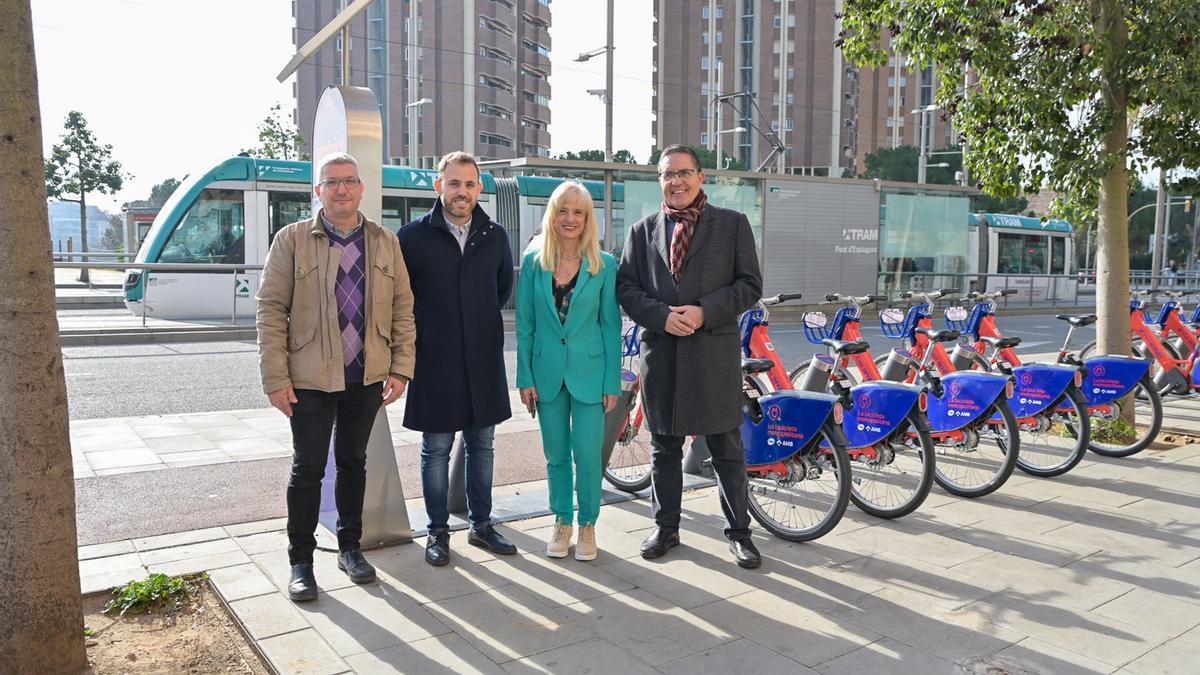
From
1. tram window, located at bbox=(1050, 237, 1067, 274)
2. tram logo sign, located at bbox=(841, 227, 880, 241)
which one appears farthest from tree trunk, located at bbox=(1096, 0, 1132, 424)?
tram window, located at bbox=(1050, 237, 1067, 274)

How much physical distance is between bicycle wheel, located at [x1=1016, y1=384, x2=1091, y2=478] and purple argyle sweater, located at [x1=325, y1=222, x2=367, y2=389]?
4212 mm

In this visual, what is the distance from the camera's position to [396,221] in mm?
18875

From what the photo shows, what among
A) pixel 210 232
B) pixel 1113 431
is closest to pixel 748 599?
pixel 1113 431

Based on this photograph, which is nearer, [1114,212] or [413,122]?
[1114,212]

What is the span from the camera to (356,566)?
4.17 meters

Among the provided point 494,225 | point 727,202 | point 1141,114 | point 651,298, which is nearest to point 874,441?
point 651,298

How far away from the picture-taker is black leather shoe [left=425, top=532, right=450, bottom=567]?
438 centimetres

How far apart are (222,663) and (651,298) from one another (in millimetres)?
2291

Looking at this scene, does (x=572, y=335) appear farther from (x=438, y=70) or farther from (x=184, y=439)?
(x=438, y=70)

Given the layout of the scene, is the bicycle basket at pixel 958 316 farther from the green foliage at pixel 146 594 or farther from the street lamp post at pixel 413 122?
the street lamp post at pixel 413 122

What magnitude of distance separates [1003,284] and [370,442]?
2561cm

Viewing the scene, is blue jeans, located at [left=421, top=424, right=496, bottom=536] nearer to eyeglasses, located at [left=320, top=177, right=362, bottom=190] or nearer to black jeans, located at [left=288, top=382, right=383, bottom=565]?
black jeans, located at [left=288, top=382, right=383, bottom=565]

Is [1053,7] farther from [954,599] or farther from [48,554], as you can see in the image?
[48,554]

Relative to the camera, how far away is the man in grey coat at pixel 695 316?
436 cm
